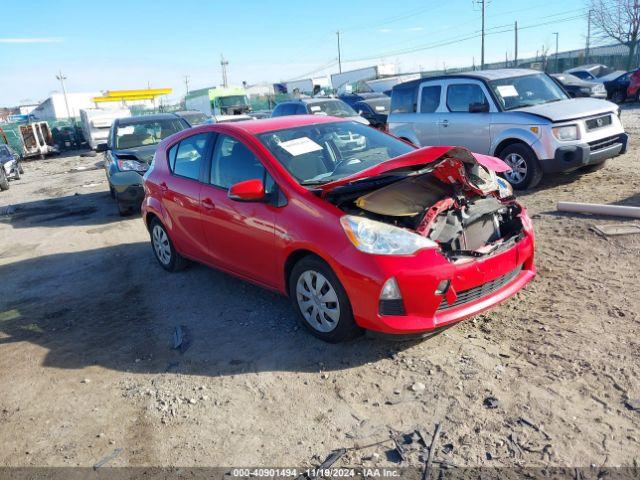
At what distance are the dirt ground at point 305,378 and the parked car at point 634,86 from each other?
1945 centimetres

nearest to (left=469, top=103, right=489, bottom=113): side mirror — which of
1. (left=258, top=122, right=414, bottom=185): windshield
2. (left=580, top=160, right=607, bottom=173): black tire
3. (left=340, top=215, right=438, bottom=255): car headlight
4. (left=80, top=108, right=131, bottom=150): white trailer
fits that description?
(left=580, top=160, right=607, bottom=173): black tire

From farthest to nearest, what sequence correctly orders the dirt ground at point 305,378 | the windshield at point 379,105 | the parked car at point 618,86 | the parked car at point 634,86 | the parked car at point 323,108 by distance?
the parked car at point 618,86, the parked car at point 634,86, the windshield at point 379,105, the parked car at point 323,108, the dirt ground at point 305,378

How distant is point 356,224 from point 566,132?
5377 millimetres

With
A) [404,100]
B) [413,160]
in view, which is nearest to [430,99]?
[404,100]

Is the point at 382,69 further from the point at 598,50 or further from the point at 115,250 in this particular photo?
the point at 115,250

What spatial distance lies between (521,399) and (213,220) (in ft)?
10.1

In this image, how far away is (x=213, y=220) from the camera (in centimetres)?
483

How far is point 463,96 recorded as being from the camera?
8781 mm

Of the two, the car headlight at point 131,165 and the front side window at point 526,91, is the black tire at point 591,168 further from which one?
the car headlight at point 131,165

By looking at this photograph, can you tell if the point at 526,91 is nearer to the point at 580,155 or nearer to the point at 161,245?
the point at 580,155

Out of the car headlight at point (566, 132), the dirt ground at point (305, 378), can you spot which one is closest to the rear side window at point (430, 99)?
the car headlight at point (566, 132)

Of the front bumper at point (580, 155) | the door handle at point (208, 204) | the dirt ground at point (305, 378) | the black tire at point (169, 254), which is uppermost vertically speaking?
the door handle at point (208, 204)

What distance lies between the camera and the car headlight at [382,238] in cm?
347

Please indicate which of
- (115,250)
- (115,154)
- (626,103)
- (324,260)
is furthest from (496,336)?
(626,103)
